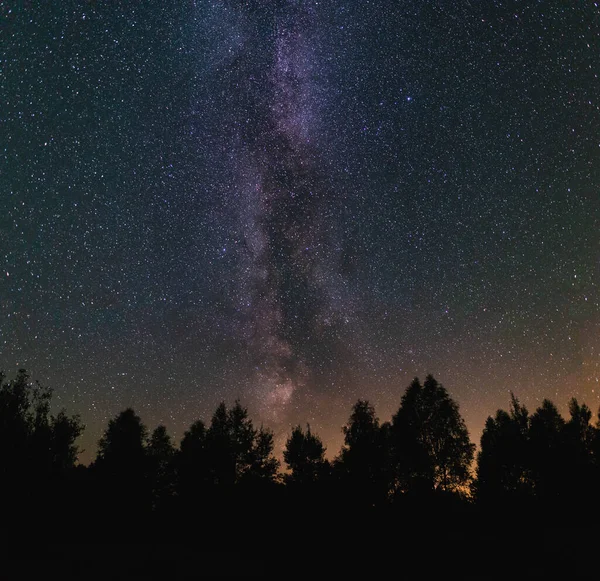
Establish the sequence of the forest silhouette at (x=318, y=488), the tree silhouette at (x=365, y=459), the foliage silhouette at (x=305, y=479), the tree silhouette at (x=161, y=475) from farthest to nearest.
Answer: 1. the tree silhouette at (x=161, y=475)
2. the tree silhouette at (x=365, y=459)
3. the foliage silhouette at (x=305, y=479)
4. the forest silhouette at (x=318, y=488)

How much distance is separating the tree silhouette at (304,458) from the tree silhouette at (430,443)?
7.72 metres

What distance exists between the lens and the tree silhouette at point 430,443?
86.6 ft

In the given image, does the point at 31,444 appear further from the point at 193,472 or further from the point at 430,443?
the point at 430,443

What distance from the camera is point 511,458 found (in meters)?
30.7

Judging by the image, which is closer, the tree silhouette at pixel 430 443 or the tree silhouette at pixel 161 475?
the tree silhouette at pixel 430 443

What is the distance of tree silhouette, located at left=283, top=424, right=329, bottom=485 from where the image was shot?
108 ft

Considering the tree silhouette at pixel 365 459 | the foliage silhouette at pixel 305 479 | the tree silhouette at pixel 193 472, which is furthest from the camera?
the tree silhouette at pixel 193 472

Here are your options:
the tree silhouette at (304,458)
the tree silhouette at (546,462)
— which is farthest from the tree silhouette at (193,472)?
the tree silhouette at (546,462)

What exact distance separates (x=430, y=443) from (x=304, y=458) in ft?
40.2

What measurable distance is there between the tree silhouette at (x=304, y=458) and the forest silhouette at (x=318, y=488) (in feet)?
0.42

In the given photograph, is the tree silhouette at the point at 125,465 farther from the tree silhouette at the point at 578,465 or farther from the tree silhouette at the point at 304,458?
the tree silhouette at the point at 578,465

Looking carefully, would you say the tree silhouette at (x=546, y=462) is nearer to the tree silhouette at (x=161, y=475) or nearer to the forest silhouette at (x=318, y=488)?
the forest silhouette at (x=318, y=488)

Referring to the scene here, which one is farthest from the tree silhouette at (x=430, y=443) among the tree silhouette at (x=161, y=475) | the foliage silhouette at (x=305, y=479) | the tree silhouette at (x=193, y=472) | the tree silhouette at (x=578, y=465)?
the tree silhouette at (x=161, y=475)

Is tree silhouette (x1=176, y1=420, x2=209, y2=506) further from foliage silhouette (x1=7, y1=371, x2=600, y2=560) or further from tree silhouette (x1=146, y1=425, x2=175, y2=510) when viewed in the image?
tree silhouette (x1=146, y1=425, x2=175, y2=510)
